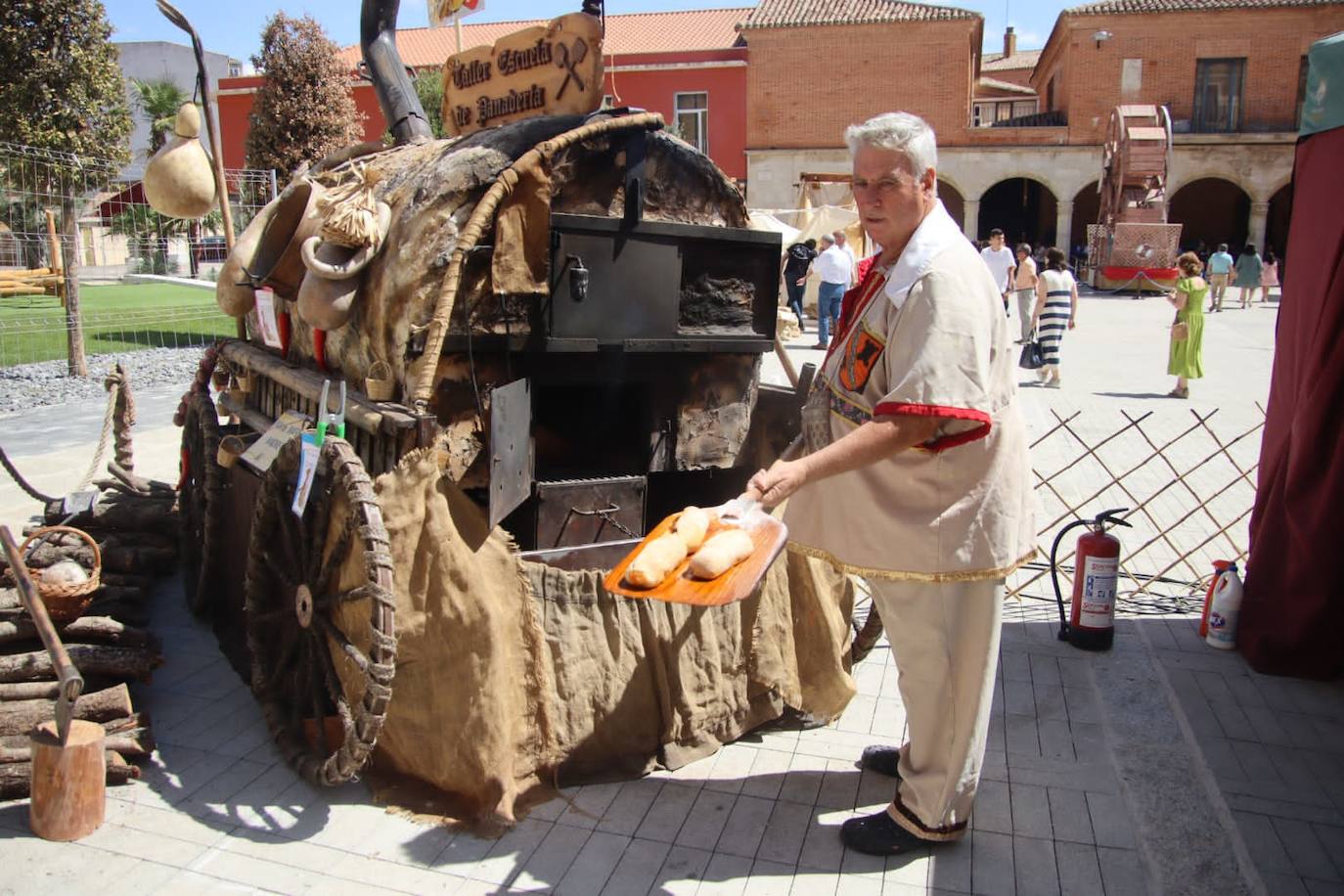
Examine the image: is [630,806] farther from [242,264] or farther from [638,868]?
[242,264]

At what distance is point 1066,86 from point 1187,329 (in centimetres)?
2758

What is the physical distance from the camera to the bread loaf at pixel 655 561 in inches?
93.0

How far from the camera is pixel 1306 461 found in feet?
12.4

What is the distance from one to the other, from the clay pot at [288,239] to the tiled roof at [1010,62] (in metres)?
55.1

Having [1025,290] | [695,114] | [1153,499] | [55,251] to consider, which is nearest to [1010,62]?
[695,114]

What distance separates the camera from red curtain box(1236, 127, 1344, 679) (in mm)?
3689

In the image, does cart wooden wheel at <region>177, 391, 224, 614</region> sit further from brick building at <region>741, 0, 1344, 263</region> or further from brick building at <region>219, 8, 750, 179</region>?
brick building at <region>741, 0, 1344, 263</region>

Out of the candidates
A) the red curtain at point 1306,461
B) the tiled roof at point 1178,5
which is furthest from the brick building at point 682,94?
the red curtain at point 1306,461

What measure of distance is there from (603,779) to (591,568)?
0.71m

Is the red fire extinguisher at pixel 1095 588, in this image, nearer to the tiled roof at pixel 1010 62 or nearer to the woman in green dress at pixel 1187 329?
the woman in green dress at pixel 1187 329

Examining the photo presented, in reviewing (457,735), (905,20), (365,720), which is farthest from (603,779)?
(905,20)

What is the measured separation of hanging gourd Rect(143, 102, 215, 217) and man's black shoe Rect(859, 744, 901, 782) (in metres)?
3.66

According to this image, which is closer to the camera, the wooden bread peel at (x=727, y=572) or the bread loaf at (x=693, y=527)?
the wooden bread peel at (x=727, y=572)

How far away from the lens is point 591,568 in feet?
11.5
